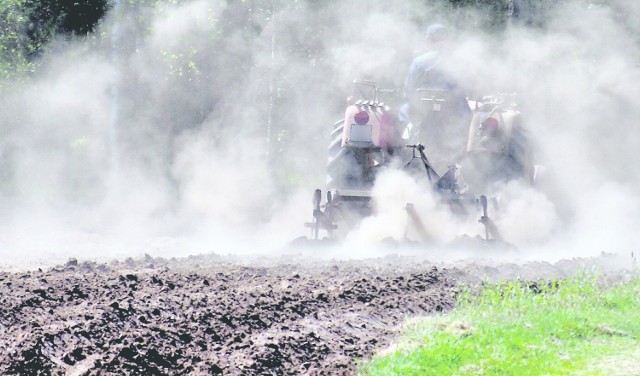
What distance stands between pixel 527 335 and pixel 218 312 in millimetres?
2281

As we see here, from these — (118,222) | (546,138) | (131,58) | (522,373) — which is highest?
(131,58)

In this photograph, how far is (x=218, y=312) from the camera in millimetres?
8867

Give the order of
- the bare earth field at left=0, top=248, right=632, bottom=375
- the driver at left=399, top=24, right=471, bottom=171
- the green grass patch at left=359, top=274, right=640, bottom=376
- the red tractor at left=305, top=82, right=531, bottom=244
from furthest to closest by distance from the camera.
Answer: the driver at left=399, top=24, right=471, bottom=171, the red tractor at left=305, top=82, right=531, bottom=244, the green grass patch at left=359, top=274, right=640, bottom=376, the bare earth field at left=0, top=248, right=632, bottom=375

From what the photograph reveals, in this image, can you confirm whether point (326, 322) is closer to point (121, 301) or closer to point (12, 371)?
point (121, 301)

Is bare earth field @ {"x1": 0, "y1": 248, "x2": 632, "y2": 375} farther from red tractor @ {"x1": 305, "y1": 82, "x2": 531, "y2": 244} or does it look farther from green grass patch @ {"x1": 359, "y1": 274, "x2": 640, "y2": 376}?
red tractor @ {"x1": 305, "y1": 82, "x2": 531, "y2": 244}

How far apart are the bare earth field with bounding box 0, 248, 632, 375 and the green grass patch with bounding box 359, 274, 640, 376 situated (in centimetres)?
30

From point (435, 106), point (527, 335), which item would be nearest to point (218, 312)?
point (527, 335)

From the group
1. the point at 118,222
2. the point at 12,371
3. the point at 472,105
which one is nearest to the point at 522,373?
the point at 12,371

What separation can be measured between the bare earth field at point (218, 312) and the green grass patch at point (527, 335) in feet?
1.00

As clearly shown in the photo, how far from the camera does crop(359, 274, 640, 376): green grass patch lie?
24.9ft

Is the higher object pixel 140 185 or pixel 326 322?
pixel 140 185

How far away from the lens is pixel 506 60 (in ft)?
62.5

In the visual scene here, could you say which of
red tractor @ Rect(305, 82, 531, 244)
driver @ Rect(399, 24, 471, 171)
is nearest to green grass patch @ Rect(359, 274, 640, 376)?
red tractor @ Rect(305, 82, 531, 244)

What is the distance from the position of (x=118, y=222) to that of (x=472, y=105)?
6.75m
